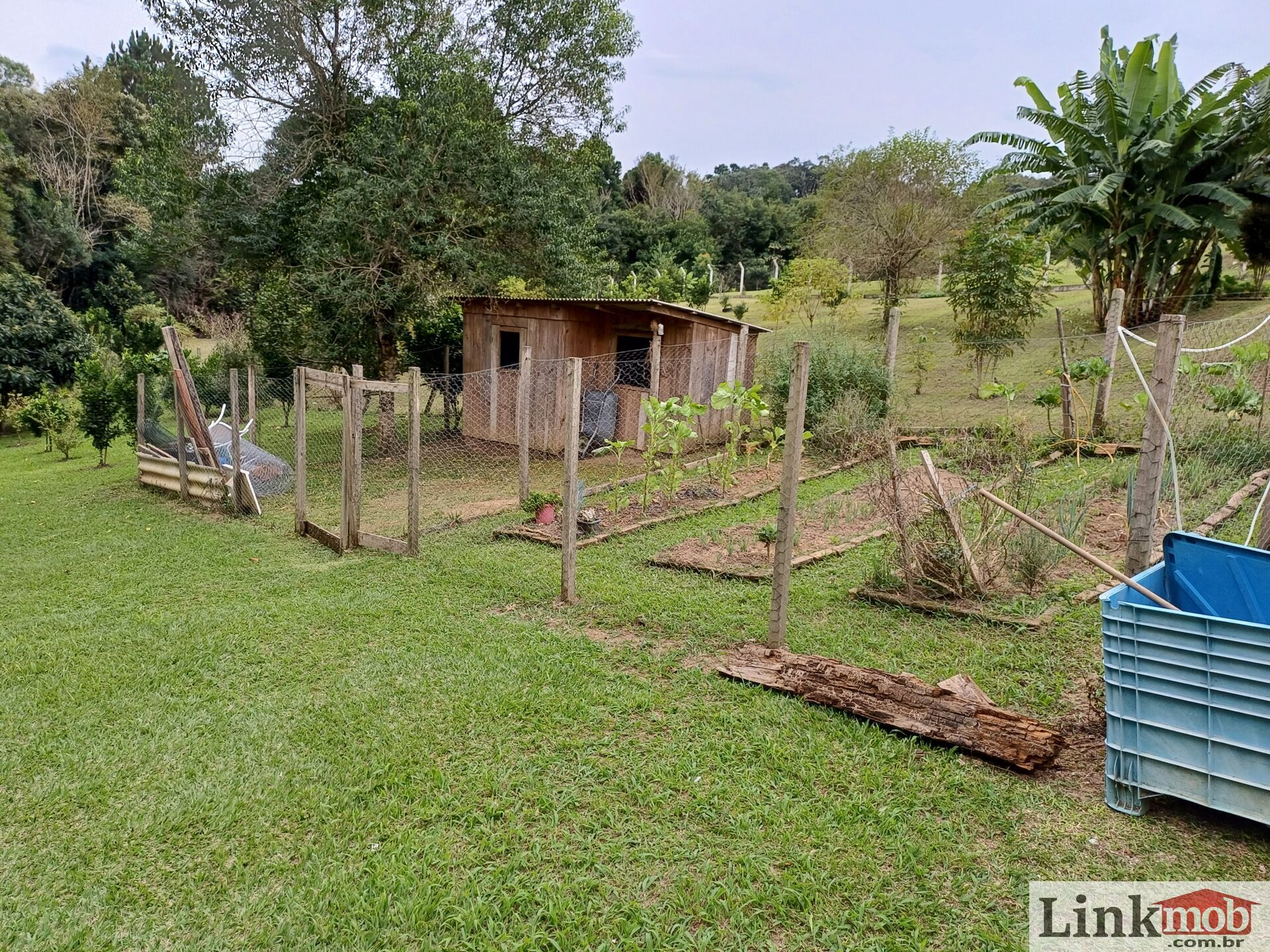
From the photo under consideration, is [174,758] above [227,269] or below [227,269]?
below

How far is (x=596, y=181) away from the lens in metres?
12.5

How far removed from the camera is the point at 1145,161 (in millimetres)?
12203

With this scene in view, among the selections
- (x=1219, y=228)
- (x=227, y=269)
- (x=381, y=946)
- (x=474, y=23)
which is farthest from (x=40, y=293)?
(x=1219, y=228)

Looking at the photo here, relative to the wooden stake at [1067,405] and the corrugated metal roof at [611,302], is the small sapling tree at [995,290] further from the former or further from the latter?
the corrugated metal roof at [611,302]

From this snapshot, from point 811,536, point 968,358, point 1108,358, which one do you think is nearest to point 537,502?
point 811,536

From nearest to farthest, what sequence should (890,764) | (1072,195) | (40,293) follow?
(890,764) → (1072,195) → (40,293)

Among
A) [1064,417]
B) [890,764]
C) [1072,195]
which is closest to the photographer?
[890,764]

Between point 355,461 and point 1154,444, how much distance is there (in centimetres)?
612

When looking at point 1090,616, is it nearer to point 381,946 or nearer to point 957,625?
point 957,625

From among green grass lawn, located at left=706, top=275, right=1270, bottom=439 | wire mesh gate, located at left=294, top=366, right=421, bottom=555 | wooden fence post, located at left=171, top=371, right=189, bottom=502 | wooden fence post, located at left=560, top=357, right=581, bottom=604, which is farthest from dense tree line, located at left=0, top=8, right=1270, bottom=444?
wooden fence post, located at left=560, top=357, right=581, bottom=604

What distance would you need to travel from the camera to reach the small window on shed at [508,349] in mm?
12539

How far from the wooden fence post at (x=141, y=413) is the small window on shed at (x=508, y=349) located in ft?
16.7

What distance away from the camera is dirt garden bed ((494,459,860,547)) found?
23.7 ft

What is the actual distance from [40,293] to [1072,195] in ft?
74.2
